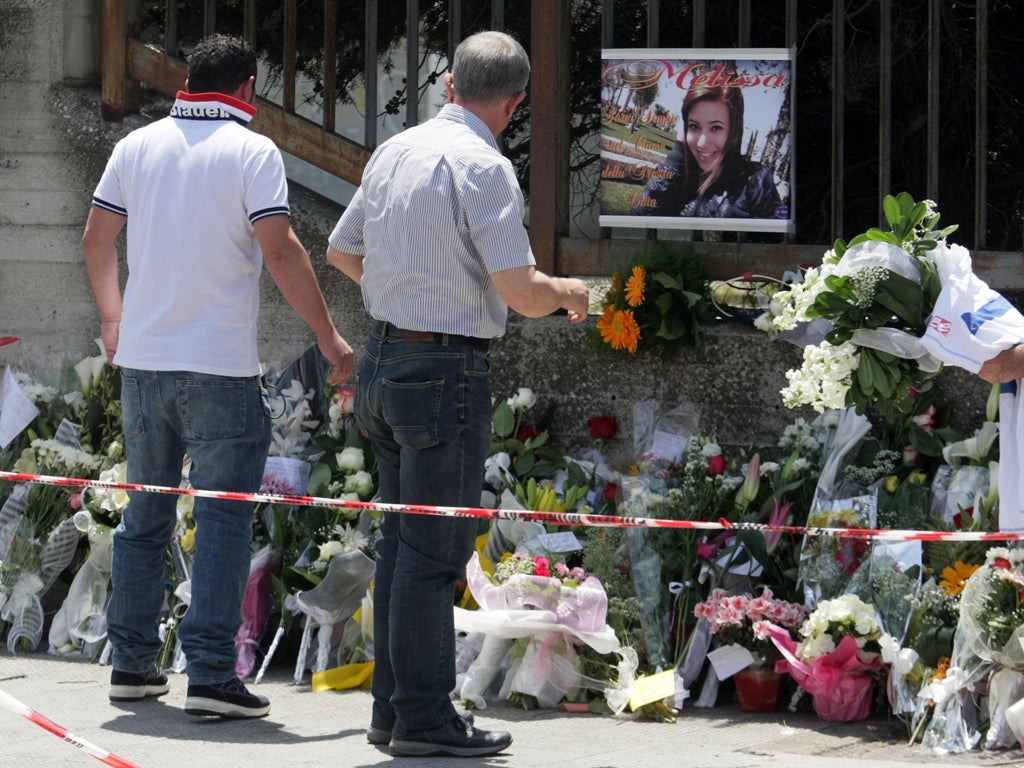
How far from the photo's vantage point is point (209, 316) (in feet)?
13.6

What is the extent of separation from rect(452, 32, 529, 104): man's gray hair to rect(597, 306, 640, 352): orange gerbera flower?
1.72m

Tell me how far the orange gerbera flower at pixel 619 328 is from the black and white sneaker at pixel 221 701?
1.89 meters

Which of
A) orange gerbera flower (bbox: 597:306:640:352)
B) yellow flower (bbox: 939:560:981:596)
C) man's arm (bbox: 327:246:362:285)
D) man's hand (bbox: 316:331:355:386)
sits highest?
man's arm (bbox: 327:246:362:285)

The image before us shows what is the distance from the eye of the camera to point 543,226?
226 inches

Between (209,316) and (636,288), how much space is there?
173 cm

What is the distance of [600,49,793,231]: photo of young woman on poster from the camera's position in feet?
17.6

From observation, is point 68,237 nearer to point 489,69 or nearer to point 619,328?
point 619,328

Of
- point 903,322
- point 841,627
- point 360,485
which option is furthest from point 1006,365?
point 360,485

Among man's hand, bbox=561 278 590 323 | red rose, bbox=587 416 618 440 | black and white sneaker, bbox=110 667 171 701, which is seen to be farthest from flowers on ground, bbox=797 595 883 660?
black and white sneaker, bbox=110 667 171 701

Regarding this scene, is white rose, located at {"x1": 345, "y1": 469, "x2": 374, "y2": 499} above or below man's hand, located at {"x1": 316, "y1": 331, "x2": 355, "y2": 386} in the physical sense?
below

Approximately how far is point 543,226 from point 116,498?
6.04 ft

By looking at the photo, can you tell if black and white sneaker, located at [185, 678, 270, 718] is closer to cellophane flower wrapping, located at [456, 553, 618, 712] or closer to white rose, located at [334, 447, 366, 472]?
cellophane flower wrapping, located at [456, 553, 618, 712]

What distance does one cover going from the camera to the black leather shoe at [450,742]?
3725 mm

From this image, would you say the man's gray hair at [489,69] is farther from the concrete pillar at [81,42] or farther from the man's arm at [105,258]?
the concrete pillar at [81,42]
